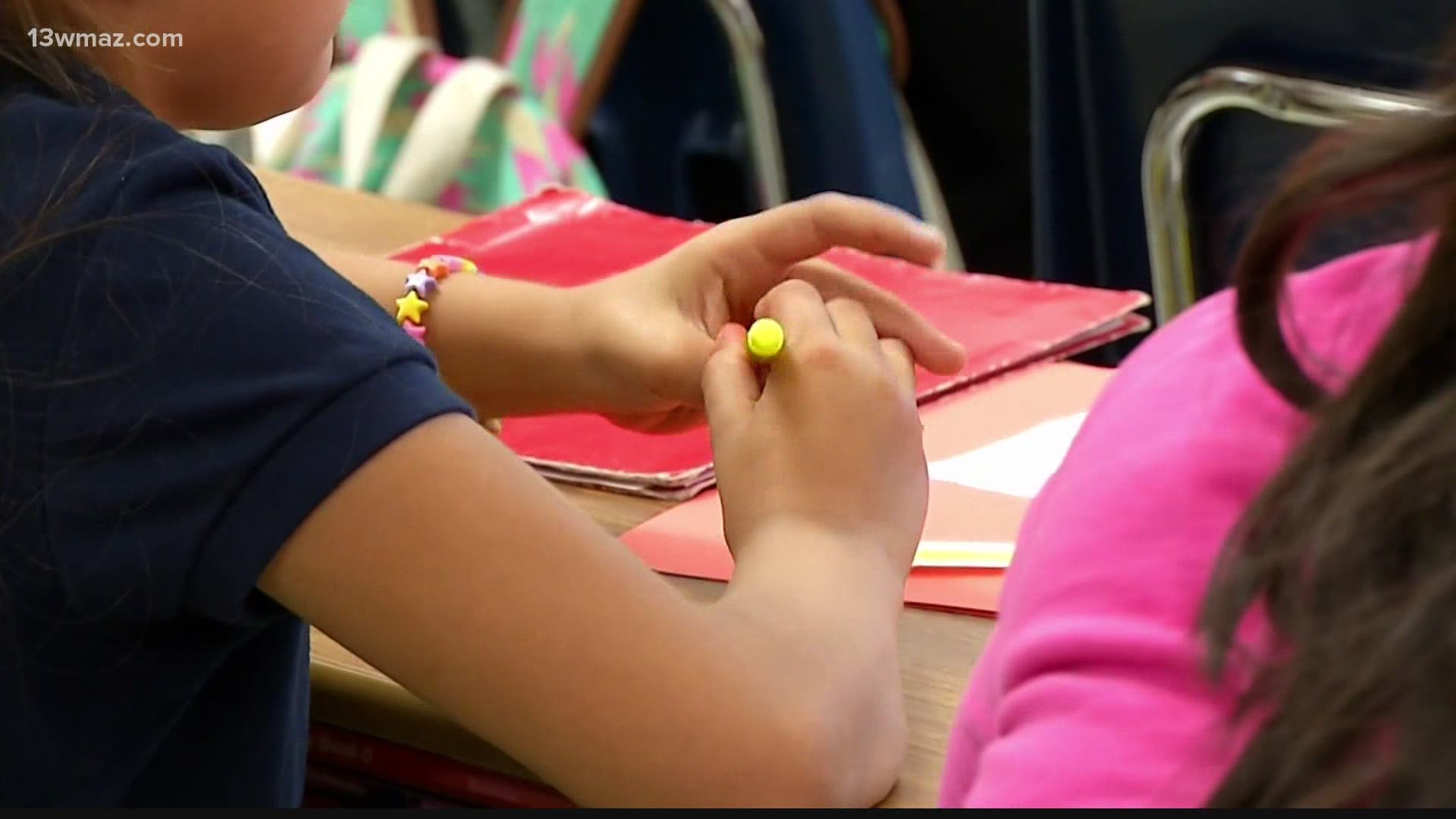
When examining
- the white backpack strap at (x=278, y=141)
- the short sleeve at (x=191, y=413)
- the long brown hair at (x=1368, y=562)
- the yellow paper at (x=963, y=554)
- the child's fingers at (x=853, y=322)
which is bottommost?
the white backpack strap at (x=278, y=141)

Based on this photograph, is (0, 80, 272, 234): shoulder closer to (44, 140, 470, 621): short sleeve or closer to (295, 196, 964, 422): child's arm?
(44, 140, 470, 621): short sleeve

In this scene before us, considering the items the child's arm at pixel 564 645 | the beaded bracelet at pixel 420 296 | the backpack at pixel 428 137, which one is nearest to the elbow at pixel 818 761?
the child's arm at pixel 564 645

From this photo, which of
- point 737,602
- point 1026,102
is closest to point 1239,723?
point 737,602

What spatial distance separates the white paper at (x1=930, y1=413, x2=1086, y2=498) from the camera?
2.95 feet

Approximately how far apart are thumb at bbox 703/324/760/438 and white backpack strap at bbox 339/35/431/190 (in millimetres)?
1167

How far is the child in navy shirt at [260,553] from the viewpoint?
0.62 meters

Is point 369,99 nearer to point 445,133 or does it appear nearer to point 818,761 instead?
point 445,133

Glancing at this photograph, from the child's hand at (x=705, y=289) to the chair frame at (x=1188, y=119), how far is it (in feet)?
0.96

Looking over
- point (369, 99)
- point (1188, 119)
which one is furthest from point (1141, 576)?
point (369, 99)

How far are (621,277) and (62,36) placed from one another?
1.12 feet

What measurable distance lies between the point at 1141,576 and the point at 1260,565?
0.15 feet

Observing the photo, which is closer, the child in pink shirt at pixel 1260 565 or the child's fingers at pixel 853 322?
the child in pink shirt at pixel 1260 565

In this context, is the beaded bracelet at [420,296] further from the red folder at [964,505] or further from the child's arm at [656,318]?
the red folder at [964,505]

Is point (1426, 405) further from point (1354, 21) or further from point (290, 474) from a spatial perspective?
point (1354, 21)
